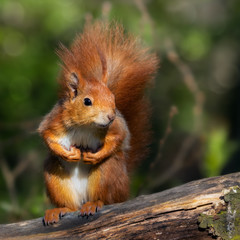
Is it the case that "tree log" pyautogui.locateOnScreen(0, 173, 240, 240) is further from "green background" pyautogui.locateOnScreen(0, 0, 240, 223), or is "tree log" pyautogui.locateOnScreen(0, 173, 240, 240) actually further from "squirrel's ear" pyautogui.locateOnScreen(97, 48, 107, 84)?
"green background" pyautogui.locateOnScreen(0, 0, 240, 223)

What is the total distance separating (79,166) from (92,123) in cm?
35

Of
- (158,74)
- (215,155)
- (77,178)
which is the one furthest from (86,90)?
(158,74)

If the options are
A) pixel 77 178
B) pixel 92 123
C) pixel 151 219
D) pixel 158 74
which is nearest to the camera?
pixel 151 219

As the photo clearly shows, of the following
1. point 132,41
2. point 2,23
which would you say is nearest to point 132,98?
point 132,41

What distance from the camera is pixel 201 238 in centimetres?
228

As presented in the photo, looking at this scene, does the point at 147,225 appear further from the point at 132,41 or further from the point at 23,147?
the point at 23,147

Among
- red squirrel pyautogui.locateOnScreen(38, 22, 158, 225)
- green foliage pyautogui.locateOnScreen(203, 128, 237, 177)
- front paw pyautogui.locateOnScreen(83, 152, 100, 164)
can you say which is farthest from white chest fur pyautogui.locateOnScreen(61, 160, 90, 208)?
green foliage pyautogui.locateOnScreen(203, 128, 237, 177)

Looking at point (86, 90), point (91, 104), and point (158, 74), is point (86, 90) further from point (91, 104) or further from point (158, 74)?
point (158, 74)

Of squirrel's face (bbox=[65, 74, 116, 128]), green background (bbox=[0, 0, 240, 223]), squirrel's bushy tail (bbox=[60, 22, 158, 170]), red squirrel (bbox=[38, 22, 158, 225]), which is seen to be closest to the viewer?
squirrel's face (bbox=[65, 74, 116, 128])

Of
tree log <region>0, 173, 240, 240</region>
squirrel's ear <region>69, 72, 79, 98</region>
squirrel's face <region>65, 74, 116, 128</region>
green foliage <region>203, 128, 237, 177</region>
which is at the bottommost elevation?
tree log <region>0, 173, 240, 240</region>

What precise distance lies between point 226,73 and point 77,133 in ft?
13.5

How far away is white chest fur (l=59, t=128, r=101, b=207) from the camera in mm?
2756

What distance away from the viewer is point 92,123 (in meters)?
2.57

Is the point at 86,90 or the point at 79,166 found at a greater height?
the point at 86,90
